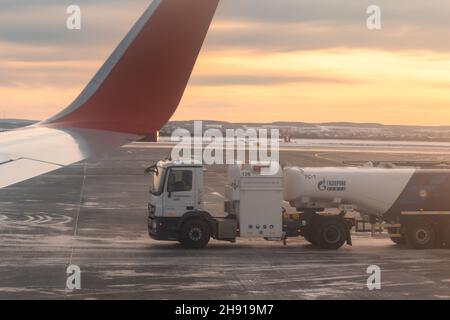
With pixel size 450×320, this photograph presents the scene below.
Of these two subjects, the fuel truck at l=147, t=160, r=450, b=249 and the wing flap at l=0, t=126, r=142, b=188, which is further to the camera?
the fuel truck at l=147, t=160, r=450, b=249

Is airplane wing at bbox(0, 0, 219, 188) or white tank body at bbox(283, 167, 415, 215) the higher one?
airplane wing at bbox(0, 0, 219, 188)

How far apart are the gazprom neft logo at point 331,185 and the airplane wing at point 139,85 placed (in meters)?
17.0

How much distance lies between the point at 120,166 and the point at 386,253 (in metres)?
43.7

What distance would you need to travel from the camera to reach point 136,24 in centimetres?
886

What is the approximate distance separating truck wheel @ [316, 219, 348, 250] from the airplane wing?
1683cm

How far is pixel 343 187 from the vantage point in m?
25.9

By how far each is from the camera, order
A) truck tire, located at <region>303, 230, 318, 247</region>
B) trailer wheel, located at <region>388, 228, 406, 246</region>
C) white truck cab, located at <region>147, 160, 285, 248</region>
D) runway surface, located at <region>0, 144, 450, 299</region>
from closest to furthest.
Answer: runway surface, located at <region>0, 144, 450, 299</region> < white truck cab, located at <region>147, 160, 285, 248</region> < truck tire, located at <region>303, 230, 318, 247</region> < trailer wheel, located at <region>388, 228, 406, 246</region>

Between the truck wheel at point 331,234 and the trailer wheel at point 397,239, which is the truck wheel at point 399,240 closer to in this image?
the trailer wheel at point 397,239

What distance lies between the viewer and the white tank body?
25.8 m

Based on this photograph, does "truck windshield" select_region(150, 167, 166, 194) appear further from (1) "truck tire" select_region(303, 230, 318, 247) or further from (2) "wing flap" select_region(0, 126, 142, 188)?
(2) "wing flap" select_region(0, 126, 142, 188)

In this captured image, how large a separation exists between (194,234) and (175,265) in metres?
2.95

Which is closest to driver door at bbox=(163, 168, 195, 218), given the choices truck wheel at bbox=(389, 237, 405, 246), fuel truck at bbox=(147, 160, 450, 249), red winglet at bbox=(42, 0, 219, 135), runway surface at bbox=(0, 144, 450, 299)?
fuel truck at bbox=(147, 160, 450, 249)

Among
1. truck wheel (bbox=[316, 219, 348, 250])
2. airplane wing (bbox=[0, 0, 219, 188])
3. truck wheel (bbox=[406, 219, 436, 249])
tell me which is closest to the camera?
airplane wing (bbox=[0, 0, 219, 188])

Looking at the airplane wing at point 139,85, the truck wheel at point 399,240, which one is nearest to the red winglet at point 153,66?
the airplane wing at point 139,85
